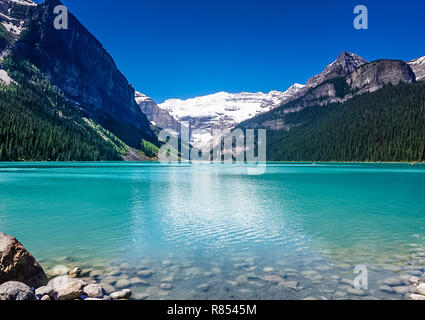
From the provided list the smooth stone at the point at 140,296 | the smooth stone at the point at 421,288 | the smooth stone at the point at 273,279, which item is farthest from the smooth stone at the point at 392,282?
the smooth stone at the point at 140,296

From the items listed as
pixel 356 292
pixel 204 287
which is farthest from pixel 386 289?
pixel 204 287

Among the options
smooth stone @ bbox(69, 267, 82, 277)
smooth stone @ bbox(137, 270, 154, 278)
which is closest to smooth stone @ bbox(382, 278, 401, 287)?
smooth stone @ bbox(137, 270, 154, 278)

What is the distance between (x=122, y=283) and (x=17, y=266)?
3640 millimetres

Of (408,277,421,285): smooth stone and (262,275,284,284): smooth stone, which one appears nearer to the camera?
(408,277,421,285): smooth stone

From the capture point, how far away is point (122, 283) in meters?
10.2

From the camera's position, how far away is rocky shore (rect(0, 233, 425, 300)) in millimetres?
9125

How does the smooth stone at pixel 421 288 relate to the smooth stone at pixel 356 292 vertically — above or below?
above

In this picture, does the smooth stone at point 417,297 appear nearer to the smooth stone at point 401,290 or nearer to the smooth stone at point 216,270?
the smooth stone at point 401,290

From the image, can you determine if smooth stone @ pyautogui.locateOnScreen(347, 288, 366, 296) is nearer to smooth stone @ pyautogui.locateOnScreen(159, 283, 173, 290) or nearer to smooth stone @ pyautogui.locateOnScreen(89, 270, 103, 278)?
smooth stone @ pyautogui.locateOnScreen(159, 283, 173, 290)

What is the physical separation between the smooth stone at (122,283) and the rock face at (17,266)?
2.62m

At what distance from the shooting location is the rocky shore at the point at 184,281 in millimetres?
9125

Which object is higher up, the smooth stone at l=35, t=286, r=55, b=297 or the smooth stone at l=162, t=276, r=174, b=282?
the smooth stone at l=35, t=286, r=55, b=297
